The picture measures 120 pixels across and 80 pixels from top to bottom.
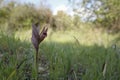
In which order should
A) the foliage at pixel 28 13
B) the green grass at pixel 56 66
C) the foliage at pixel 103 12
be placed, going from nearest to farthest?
1. the green grass at pixel 56 66
2. the foliage at pixel 103 12
3. the foliage at pixel 28 13


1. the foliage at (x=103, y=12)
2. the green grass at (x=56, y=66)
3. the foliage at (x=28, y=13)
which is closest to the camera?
the green grass at (x=56, y=66)

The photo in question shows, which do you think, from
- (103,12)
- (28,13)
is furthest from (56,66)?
(28,13)

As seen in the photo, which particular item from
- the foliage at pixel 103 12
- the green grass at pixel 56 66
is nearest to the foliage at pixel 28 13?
the foliage at pixel 103 12

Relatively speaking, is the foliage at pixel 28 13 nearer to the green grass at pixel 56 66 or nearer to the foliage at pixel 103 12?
the foliage at pixel 103 12

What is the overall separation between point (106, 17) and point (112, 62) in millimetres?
12156

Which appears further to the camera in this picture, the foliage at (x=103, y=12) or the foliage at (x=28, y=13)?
the foliage at (x=28, y=13)

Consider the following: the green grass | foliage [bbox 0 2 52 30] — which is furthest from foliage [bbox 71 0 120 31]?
the green grass

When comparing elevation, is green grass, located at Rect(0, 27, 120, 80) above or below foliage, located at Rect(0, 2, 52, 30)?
below

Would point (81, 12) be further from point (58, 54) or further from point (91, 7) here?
point (58, 54)

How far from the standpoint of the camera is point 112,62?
6.56 feet

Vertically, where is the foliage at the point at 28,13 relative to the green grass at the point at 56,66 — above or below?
above

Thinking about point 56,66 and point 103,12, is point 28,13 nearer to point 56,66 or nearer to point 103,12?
point 103,12

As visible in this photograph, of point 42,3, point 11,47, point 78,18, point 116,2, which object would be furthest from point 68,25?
point 11,47

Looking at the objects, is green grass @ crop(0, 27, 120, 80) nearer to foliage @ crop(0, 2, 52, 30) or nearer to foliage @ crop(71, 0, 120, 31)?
foliage @ crop(71, 0, 120, 31)
